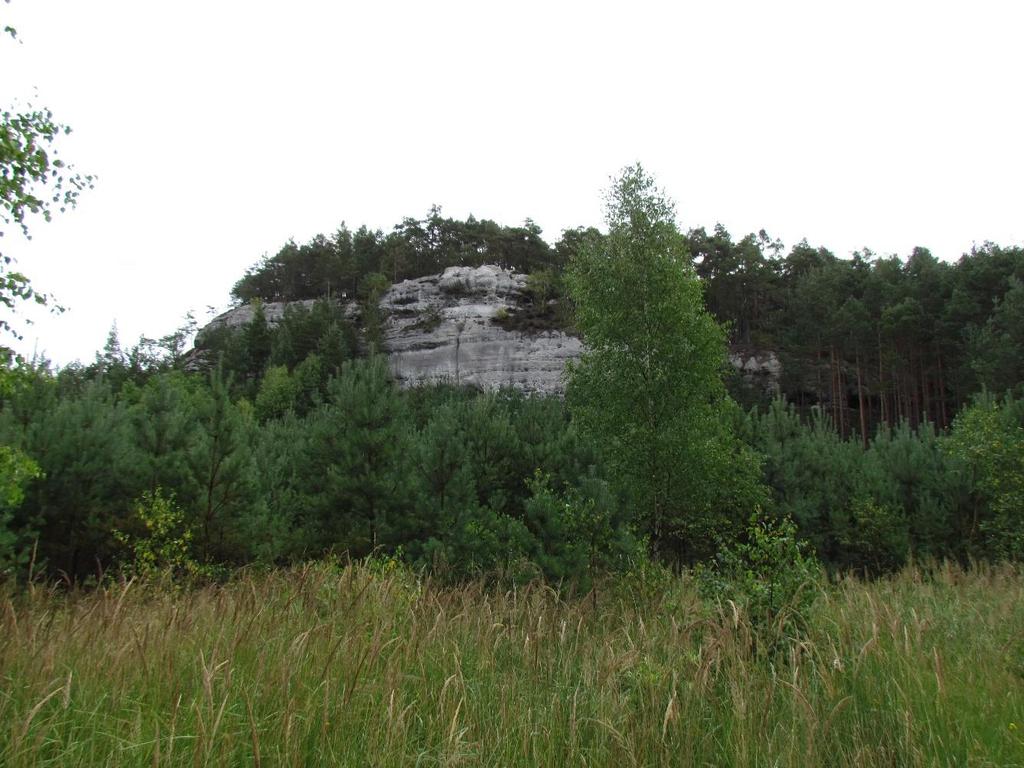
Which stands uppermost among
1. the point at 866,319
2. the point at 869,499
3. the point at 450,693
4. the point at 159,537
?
the point at 866,319

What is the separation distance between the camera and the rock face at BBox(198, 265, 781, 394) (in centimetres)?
5666

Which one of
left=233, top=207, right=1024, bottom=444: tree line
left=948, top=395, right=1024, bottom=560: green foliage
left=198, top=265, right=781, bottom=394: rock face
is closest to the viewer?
left=948, top=395, right=1024, bottom=560: green foliage

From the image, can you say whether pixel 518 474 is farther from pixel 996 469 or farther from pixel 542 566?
pixel 996 469

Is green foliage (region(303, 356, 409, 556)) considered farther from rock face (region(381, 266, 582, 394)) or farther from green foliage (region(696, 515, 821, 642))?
rock face (region(381, 266, 582, 394))

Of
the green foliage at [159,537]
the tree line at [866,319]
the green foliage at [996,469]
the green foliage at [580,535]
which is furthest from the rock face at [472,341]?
the green foliage at [580,535]

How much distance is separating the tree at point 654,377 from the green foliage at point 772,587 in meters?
8.47

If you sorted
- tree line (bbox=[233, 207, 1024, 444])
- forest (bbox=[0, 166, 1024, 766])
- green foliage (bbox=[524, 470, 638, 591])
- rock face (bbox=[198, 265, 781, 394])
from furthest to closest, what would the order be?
1. rock face (bbox=[198, 265, 781, 394])
2. tree line (bbox=[233, 207, 1024, 444])
3. green foliage (bbox=[524, 470, 638, 591])
4. forest (bbox=[0, 166, 1024, 766])

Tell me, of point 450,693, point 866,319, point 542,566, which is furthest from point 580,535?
point 866,319

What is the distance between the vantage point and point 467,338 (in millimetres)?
→ 61625

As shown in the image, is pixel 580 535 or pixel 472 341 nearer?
pixel 580 535

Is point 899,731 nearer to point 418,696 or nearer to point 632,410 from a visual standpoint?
point 418,696

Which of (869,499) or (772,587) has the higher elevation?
(772,587)

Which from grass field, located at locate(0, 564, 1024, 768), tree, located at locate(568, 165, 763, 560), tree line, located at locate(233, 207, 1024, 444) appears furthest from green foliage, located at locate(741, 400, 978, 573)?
grass field, located at locate(0, 564, 1024, 768)

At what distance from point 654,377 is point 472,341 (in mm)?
47518
